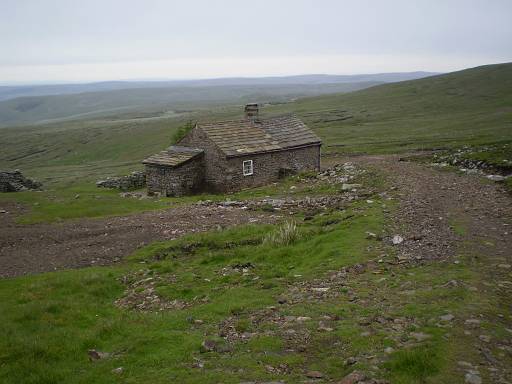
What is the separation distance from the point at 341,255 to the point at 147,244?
9.53 metres

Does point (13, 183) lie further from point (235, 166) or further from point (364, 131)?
point (364, 131)

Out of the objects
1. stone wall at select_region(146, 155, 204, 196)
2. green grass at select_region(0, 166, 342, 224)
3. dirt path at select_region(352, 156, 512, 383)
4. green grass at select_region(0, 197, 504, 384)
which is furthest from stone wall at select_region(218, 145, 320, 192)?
green grass at select_region(0, 197, 504, 384)

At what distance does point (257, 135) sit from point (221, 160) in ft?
17.0

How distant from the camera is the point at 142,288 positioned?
15094mm

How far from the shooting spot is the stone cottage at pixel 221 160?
35.2 m

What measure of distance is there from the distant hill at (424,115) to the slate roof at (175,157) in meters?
27.8

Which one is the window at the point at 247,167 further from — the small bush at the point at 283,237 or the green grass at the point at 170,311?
the small bush at the point at 283,237

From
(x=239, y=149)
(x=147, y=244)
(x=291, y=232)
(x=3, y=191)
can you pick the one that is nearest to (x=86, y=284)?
(x=147, y=244)

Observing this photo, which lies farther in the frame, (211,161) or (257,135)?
(257,135)

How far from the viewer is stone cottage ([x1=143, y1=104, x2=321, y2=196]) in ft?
115

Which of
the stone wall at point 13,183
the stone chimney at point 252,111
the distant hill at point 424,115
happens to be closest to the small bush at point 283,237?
the stone chimney at point 252,111

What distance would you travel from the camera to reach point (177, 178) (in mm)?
35312

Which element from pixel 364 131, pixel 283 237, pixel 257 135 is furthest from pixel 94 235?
pixel 364 131

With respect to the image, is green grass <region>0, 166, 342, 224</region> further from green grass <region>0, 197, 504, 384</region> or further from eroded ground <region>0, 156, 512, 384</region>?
green grass <region>0, 197, 504, 384</region>
